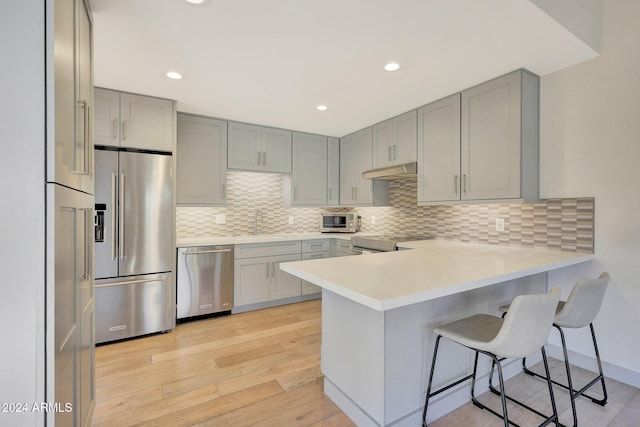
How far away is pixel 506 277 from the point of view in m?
1.59

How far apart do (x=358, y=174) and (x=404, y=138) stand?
90 cm

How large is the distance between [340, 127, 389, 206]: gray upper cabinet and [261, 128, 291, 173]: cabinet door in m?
0.83

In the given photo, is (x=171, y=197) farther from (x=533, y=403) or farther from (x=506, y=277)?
(x=533, y=403)

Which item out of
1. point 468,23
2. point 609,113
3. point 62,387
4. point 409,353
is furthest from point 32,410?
point 609,113

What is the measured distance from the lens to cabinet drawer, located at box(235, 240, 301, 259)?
342cm

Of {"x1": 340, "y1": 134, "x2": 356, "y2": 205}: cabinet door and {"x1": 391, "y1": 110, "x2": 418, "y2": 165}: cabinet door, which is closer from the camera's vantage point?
{"x1": 391, "y1": 110, "x2": 418, "y2": 165}: cabinet door

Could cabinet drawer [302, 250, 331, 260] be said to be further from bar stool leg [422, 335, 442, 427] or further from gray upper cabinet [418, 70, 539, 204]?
bar stool leg [422, 335, 442, 427]

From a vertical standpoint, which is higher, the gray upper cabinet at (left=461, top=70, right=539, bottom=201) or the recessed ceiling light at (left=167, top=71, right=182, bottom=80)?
the recessed ceiling light at (left=167, top=71, right=182, bottom=80)

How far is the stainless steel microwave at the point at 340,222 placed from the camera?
4.28 meters

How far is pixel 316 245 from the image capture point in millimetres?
3947

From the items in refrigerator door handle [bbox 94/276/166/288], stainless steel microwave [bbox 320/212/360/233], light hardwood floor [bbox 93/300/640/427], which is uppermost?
stainless steel microwave [bbox 320/212/360/233]

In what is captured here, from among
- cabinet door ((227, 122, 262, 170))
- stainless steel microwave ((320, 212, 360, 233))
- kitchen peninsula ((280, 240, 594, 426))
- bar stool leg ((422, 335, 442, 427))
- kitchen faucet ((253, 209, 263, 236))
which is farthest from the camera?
stainless steel microwave ((320, 212, 360, 233))

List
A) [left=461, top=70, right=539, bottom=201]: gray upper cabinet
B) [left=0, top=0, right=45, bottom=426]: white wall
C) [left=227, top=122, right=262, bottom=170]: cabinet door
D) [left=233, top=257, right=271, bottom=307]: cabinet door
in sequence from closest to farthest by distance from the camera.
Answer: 1. [left=0, top=0, right=45, bottom=426]: white wall
2. [left=461, top=70, right=539, bottom=201]: gray upper cabinet
3. [left=233, top=257, right=271, bottom=307]: cabinet door
4. [left=227, top=122, right=262, bottom=170]: cabinet door

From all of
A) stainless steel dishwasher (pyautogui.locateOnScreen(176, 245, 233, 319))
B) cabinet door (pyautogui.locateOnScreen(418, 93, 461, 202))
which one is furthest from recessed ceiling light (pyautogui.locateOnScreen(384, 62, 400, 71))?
stainless steel dishwasher (pyautogui.locateOnScreen(176, 245, 233, 319))
